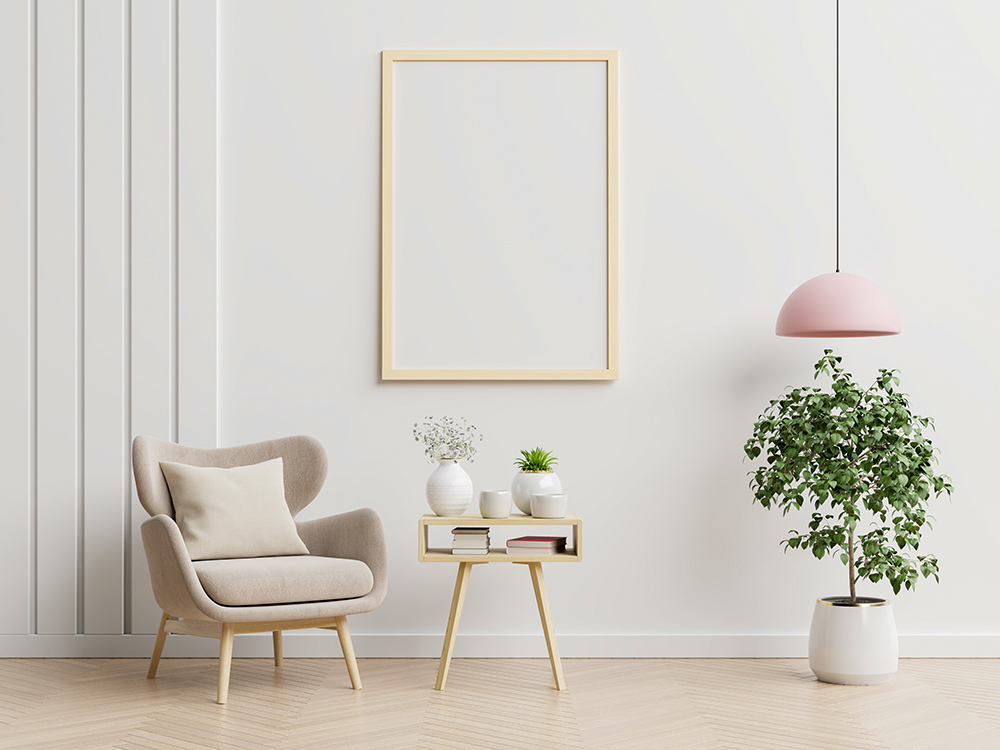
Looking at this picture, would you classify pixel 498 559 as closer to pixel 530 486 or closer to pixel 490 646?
pixel 530 486

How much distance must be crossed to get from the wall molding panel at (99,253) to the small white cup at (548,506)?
1375 millimetres

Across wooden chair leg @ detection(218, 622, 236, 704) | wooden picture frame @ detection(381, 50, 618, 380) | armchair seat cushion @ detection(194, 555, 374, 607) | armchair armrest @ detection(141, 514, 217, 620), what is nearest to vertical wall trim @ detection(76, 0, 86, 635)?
armchair armrest @ detection(141, 514, 217, 620)

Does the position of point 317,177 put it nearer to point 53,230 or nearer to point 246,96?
point 246,96

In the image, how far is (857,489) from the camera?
10.2ft

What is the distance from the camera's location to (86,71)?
357cm

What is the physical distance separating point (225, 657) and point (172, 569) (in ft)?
1.08

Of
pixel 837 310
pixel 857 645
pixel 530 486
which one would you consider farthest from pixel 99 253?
pixel 857 645

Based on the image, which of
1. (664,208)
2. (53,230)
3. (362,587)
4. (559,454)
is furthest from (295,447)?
(664,208)

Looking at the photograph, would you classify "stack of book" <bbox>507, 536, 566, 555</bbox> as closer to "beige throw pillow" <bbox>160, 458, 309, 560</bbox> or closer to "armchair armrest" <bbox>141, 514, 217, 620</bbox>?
"beige throw pillow" <bbox>160, 458, 309, 560</bbox>

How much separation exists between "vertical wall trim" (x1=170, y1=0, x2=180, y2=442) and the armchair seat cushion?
91 centimetres

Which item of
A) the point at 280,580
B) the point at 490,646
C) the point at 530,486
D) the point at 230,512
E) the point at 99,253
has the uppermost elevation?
the point at 99,253

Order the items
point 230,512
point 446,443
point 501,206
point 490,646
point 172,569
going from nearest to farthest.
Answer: point 172,569
point 230,512
point 446,443
point 490,646
point 501,206

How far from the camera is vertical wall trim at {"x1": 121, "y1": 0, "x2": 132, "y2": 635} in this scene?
352 cm

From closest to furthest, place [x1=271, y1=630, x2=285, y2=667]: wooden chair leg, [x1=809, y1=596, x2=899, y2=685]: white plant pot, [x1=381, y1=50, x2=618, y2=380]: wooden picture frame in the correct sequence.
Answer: [x1=809, y1=596, x2=899, y2=685]: white plant pot → [x1=271, y1=630, x2=285, y2=667]: wooden chair leg → [x1=381, y1=50, x2=618, y2=380]: wooden picture frame
